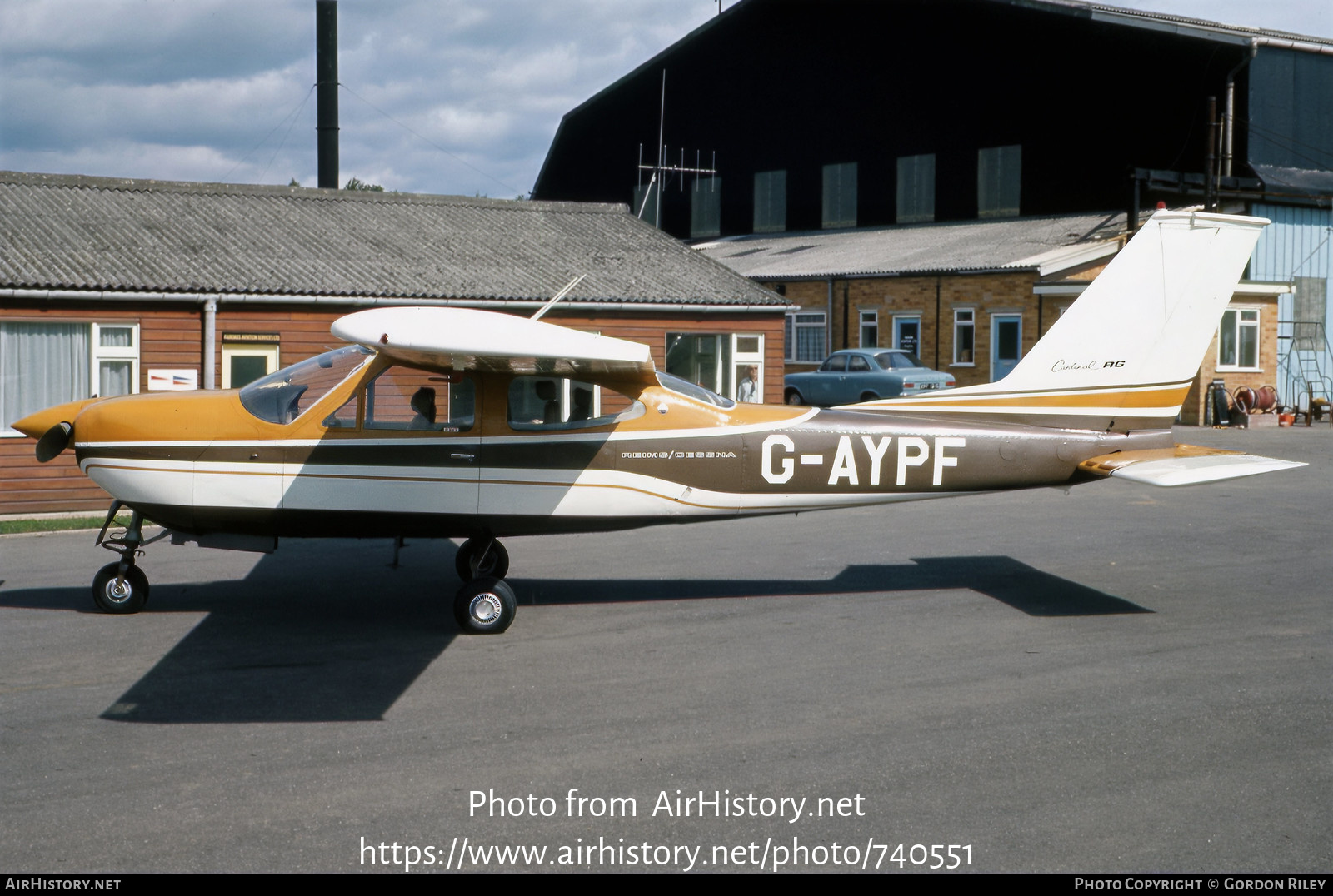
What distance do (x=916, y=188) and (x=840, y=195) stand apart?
3.27m

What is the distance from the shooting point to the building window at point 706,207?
→ 47719mm

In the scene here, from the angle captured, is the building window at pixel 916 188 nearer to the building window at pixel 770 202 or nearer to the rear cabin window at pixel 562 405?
the building window at pixel 770 202

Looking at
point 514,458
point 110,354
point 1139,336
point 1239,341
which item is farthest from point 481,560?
point 1239,341

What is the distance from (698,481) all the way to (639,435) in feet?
1.97

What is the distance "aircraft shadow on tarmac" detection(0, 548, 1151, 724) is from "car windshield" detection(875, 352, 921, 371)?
19.0m

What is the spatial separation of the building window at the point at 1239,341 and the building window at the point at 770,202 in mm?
18798

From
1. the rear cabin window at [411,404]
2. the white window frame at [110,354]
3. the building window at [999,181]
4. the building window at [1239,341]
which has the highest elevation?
the building window at [999,181]

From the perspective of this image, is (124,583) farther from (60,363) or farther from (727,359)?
(727,359)

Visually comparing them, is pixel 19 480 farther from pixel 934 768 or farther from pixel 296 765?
pixel 934 768

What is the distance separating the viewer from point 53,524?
14.5m

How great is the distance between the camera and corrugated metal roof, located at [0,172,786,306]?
16.6 m

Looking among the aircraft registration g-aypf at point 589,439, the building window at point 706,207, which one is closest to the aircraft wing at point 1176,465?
the aircraft registration g-aypf at point 589,439

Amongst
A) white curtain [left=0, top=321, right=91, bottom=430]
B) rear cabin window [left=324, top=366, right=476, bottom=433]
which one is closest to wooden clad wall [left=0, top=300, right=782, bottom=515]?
white curtain [left=0, top=321, right=91, bottom=430]
